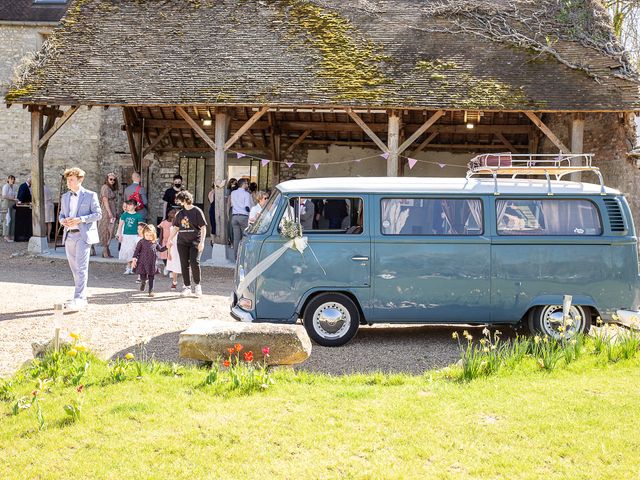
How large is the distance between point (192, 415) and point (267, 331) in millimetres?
1430

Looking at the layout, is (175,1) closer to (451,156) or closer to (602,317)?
(451,156)

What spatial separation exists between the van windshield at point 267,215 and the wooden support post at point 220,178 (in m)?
7.09

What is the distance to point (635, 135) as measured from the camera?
47.0ft

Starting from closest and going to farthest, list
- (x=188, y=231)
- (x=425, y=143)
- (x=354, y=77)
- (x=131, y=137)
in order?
(x=188, y=231) < (x=354, y=77) < (x=425, y=143) < (x=131, y=137)

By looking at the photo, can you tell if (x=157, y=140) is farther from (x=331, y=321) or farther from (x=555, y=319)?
(x=555, y=319)

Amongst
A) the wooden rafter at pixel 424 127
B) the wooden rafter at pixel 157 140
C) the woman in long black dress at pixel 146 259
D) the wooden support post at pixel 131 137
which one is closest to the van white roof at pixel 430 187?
the woman in long black dress at pixel 146 259

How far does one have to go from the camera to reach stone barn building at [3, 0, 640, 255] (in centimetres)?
1449

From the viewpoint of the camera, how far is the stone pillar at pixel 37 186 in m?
16.0

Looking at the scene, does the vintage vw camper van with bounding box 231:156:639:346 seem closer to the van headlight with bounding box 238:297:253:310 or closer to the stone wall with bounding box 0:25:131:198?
the van headlight with bounding box 238:297:253:310

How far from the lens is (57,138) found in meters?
23.5

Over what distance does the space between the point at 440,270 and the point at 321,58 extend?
30.2 ft

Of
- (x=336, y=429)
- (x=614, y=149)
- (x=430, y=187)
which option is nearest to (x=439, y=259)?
(x=430, y=187)

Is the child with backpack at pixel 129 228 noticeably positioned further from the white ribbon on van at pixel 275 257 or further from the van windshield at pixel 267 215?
the white ribbon on van at pixel 275 257

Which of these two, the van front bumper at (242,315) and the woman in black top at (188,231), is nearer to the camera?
the van front bumper at (242,315)
